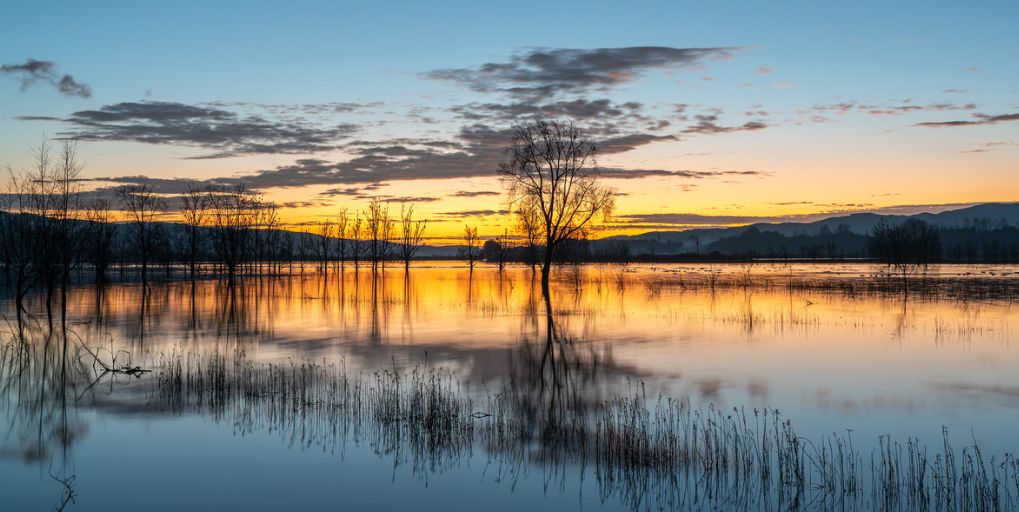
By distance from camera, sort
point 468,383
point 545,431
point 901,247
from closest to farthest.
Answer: point 545,431 → point 468,383 → point 901,247

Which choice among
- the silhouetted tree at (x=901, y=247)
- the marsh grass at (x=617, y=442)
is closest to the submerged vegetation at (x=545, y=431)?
the marsh grass at (x=617, y=442)

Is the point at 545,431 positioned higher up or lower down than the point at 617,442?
lower down

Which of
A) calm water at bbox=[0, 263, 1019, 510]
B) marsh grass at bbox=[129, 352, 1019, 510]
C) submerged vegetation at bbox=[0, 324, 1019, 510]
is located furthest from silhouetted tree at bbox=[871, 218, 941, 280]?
marsh grass at bbox=[129, 352, 1019, 510]

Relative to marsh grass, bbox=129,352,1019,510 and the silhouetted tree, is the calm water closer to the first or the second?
marsh grass, bbox=129,352,1019,510

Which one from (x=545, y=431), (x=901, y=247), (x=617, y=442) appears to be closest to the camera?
(x=617, y=442)

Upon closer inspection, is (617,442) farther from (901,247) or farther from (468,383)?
(901,247)

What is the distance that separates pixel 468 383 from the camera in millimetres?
15484

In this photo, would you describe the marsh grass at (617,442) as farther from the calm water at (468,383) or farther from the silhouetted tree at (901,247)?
the silhouetted tree at (901,247)

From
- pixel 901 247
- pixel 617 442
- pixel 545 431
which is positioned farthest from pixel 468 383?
pixel 901 247

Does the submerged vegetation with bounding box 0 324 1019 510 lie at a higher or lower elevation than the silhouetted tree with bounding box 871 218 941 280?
lower

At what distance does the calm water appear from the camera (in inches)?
373

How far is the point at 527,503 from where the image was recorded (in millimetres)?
8891

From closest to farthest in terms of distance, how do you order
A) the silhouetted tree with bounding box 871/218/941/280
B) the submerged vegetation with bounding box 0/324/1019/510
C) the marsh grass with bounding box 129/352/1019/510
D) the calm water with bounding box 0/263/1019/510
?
1. the marsh grass with bounding box 129/352/1019/510
2. the submerged vegetation with bounding box 0/324/1019/510
3. the calm water with bounding box 0/263/1019/510
4. the silhouetted tree with bounding box 871/218/941/280

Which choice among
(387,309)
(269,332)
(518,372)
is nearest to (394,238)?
(387,309)
